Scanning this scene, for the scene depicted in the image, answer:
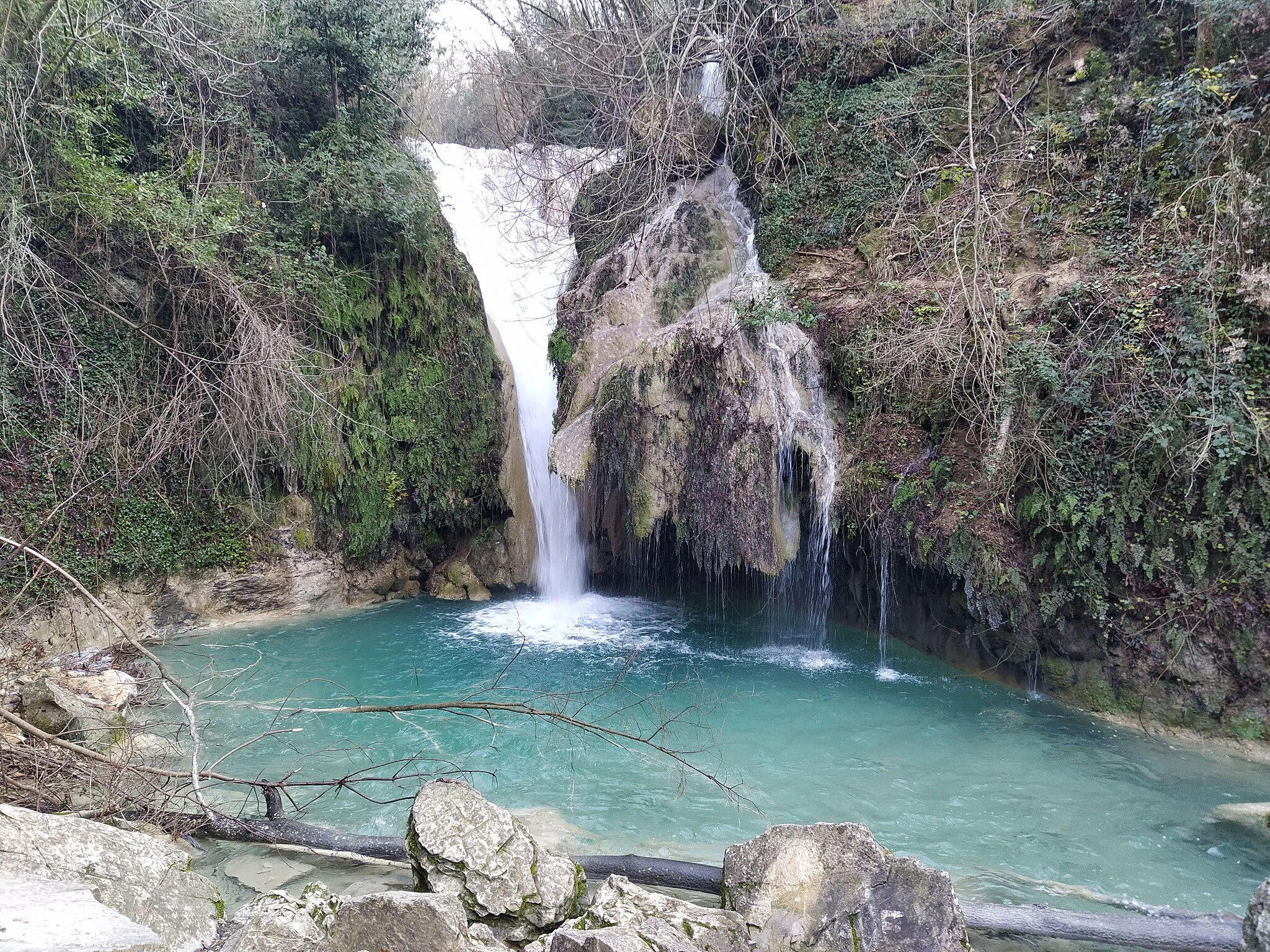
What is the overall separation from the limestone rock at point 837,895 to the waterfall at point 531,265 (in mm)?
7978

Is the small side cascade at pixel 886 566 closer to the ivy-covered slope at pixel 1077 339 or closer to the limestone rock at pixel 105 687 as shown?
the ivy-covered slope at pixel 1077 339

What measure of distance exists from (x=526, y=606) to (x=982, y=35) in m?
10.1

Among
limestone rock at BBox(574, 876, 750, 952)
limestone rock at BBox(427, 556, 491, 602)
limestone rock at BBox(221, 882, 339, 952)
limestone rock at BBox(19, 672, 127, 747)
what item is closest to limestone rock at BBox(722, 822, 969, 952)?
limestone rock at BBox(574, 876, 750, 952)

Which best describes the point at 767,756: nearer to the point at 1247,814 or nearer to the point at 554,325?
the point at 1247,814

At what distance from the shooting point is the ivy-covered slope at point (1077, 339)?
6.47m

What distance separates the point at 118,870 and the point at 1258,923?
455cm

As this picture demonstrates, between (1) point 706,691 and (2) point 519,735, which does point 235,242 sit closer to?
(2) point 519,735

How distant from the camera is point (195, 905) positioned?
3178 mm

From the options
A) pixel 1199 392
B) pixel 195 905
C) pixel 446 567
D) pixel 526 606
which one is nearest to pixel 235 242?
pixel 446 567

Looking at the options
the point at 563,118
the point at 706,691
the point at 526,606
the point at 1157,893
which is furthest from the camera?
the point at 563,118

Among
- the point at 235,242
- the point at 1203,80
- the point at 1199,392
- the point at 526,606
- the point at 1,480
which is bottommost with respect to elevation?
the point at 526,606

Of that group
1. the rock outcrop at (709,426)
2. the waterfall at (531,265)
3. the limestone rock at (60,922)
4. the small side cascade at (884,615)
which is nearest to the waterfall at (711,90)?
the waterfall at (531,265)

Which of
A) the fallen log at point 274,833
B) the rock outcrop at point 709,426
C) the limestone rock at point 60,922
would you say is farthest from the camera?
the rock outcrop at point 709,426

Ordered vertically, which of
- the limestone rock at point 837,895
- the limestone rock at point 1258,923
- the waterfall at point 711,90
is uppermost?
the waterfall at point 711,90
